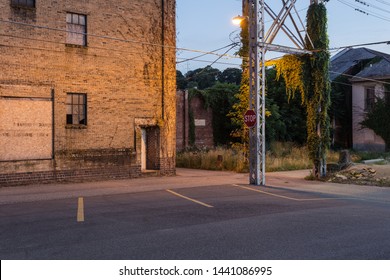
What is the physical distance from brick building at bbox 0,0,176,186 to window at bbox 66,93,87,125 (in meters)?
0.04

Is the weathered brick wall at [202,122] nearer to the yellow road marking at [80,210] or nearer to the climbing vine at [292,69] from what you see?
the climbing vine at [292,69]

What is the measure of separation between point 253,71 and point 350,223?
9.11m

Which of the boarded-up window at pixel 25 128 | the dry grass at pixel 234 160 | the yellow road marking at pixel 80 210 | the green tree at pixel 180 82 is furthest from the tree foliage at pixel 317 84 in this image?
the green tree at pixel 180 82

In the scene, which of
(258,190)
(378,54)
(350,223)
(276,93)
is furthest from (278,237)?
(378,54)

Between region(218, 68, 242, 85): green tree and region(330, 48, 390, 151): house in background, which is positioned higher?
region(218, 68, 242, 85): green tree

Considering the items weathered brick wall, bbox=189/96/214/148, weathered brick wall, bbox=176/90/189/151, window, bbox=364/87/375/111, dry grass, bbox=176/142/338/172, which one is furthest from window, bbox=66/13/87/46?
window, bbox=364/87/375/111

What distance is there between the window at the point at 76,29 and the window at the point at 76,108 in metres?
2.10

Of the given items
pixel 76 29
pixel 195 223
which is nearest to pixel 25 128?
pixel 76 29

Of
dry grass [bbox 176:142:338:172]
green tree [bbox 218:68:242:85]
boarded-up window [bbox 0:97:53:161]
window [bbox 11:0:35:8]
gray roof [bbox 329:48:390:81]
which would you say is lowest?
dry grass [bbox 176:142:338:172]

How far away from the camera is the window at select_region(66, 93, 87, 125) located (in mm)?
18922

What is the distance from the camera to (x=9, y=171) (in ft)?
56.4

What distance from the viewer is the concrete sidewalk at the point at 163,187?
15279mm

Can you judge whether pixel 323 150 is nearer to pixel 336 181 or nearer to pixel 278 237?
pixel 336 181

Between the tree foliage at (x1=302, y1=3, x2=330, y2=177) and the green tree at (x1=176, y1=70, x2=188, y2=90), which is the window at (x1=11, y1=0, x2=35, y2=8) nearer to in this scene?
the tree foliage at (x1=302, y1=3, x2=330, y2=177)
